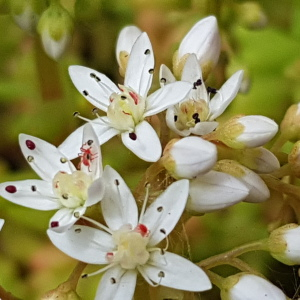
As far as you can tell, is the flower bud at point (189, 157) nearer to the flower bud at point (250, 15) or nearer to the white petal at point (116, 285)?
the white petal at point (116, 285)

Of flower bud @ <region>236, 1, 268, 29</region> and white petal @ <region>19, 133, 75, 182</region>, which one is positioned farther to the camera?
flower bud @ <region>236, 1, 268, 29</region>

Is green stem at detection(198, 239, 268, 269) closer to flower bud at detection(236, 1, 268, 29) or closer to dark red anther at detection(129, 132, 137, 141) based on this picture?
dark red anther at detection(129, 132, 137, 141)

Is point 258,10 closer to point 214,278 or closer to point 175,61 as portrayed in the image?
point 175,61

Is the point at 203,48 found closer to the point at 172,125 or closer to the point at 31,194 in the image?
the point at 172,125

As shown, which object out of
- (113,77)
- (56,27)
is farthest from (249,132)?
(113,77)

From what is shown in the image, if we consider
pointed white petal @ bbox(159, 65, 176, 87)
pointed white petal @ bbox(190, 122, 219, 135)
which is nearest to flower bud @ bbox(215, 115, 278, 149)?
pointed white petal @ bbox(190, 122, 219, 135)

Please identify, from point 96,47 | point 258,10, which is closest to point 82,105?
point 96,47

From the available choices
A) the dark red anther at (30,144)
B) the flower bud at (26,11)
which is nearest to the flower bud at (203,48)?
the dark red anther at (30,144)
